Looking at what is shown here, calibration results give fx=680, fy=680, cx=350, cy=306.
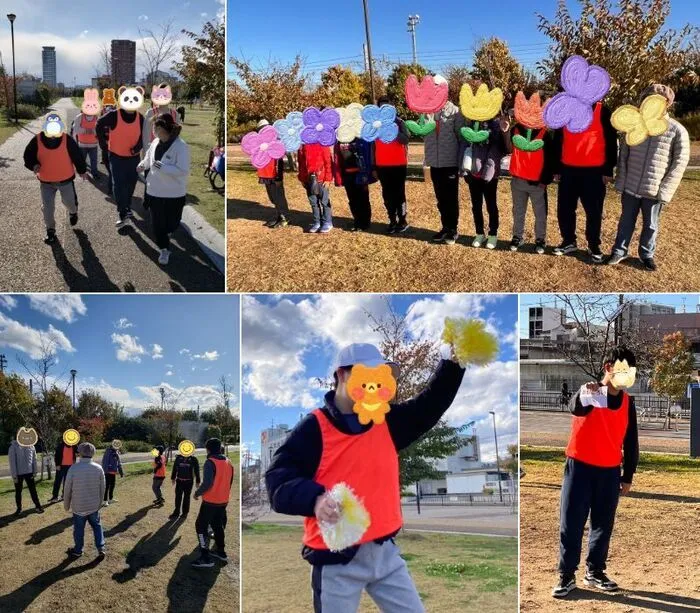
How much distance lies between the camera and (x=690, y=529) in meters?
4.21

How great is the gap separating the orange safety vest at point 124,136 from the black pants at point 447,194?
1887 mm

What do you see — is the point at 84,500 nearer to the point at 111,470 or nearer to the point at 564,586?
the point at 111,470

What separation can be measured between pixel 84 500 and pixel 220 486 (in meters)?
0.82

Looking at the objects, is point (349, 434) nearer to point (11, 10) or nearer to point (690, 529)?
point (690, 529)

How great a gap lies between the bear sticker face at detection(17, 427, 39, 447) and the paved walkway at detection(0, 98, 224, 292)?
98 cm

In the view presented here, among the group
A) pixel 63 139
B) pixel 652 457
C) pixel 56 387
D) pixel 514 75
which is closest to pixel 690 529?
pixel 652 457

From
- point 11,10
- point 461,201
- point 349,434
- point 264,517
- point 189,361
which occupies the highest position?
point 11,10

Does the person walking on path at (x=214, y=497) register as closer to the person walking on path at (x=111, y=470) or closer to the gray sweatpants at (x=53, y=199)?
the person walking on path at (x=111, y=470)

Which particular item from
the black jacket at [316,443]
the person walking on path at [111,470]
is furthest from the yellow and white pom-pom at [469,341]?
the person walking on path at [111,470]

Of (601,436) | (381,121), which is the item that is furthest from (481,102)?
(601,436)

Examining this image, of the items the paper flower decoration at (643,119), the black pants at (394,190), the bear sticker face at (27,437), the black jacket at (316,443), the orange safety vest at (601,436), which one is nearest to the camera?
the black jacket at (316,443)

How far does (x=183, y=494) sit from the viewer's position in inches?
176

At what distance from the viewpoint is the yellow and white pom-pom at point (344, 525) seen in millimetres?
2543

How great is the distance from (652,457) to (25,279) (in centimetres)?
414
